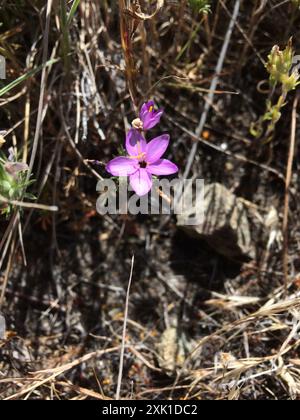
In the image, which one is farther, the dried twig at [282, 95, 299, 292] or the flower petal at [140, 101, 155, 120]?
the dried twig at [282, 95, 299, 292]

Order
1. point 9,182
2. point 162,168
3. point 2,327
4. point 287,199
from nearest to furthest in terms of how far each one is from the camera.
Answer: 1. point 9,182
2. point 162,168
3. point 2,327
4. point 287,199

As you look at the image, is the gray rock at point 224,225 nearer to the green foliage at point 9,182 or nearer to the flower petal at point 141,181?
the flower petal at point 141,181

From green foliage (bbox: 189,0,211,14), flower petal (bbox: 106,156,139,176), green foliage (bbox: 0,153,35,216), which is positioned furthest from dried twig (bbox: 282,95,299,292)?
green foliage (bbox: 0,153,35,216)

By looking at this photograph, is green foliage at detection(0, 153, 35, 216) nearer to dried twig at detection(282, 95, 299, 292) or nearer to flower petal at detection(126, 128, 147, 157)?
flower petal at detection(126, 128, 147, 157)

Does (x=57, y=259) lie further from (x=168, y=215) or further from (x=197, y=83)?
(x=197, y=83)

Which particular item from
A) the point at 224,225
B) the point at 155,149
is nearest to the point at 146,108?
the point at 155,149

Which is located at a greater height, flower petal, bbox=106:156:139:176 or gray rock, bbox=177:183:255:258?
flower petal, bbox=106:156:139:176

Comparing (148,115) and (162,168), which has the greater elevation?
(148,115)

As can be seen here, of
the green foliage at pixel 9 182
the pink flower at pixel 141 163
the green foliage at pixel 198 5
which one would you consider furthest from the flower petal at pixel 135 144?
the green foliage at pixel 198 5

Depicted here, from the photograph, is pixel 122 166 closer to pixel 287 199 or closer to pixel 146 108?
pixel 146 108
